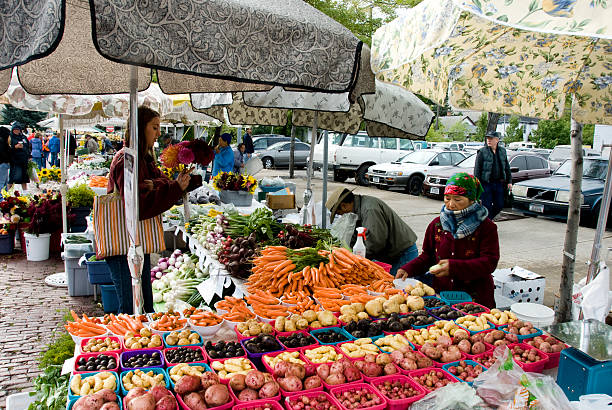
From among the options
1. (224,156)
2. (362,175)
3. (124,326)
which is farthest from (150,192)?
(362,175)

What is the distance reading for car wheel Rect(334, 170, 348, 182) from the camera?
2052cm

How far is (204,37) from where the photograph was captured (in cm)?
215

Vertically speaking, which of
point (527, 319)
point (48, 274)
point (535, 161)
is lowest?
point (48, 274)

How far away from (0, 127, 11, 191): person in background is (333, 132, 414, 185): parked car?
1224 cm

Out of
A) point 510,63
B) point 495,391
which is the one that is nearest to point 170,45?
point 495,391

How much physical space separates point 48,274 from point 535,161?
50.7ft

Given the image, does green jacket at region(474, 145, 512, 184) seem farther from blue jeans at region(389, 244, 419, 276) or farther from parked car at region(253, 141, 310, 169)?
parked car at region(253, 141, 310, 169)

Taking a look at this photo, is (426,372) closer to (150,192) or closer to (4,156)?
(150,192)

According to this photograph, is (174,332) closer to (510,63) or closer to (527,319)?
(527,319)

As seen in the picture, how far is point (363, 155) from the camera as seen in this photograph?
19.7 m

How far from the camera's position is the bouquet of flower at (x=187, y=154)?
161 inches

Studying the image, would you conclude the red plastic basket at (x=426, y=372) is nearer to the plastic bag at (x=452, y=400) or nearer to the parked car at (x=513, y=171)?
the plastic bag at (x=452, y=400)

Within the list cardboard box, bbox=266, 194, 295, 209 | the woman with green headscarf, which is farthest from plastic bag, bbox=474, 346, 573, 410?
cardboard box, bbox=266, 194, 295, 209

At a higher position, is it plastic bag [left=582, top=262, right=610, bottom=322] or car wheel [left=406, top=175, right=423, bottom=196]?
plastic bag [left=582, top=262, right=610, bottom=322]
